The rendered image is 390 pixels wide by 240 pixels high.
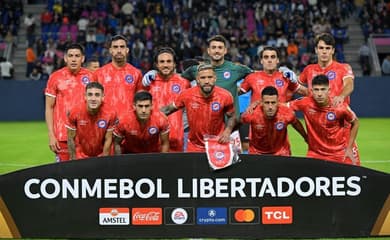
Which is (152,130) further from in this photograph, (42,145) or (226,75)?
(42,145)

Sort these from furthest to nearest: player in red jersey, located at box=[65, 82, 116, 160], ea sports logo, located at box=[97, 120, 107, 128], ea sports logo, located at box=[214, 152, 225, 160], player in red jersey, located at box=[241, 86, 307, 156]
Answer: player in red jersey, located at box=[241, 86, 307, 156]
ea sports logo, located at box=[97, 120, 107, 128]
player in red jersey, located at box=[65, 82, 116, 160]
ea sports logo, located at box=[214, 152, 225, 160]

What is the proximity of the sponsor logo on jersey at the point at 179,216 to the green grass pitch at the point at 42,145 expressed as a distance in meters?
5.93

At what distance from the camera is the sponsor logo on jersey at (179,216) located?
8.00m

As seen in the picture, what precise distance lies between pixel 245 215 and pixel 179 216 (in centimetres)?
64

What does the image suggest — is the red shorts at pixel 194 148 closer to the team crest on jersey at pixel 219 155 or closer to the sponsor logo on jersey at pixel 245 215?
the team crest on jersey at pixel 219 155

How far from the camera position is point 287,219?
7.99 meters

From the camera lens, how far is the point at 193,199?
7.98m

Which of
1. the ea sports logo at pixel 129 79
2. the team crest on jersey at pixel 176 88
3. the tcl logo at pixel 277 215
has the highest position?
the ea sports logo at pixel 129 79

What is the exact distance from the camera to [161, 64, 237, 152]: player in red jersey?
919 centimetres

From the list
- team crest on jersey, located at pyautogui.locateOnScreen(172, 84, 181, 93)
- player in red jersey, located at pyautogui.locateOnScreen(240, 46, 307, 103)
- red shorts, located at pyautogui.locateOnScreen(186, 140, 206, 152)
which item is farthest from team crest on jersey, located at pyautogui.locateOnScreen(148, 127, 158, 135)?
player in red jersey, located at pyautogui.locateOnScreen(240, 46, 307, 103)

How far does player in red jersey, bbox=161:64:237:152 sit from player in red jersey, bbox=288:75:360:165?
0.78 meters

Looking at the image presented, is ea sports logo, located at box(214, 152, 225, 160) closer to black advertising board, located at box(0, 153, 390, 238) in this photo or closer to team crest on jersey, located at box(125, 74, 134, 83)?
black advertising board, located at box(0, 153, 390, 238)

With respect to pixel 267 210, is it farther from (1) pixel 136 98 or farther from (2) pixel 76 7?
(2) pixel 76 7

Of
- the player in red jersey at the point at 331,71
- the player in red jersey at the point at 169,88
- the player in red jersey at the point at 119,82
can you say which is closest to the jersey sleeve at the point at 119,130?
the player in red jersey at the point at 169,88
